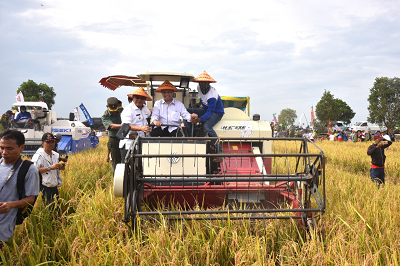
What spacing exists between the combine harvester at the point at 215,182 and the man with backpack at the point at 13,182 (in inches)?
30.4

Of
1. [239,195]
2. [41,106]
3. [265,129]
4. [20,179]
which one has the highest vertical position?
[41,106]

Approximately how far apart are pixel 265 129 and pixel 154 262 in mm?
3871

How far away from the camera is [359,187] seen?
6.02 meters

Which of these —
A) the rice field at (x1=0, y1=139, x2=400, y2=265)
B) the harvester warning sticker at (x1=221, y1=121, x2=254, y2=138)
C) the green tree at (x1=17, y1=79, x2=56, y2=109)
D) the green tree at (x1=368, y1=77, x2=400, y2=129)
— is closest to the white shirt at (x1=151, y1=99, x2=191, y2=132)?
the harvester warning sticker at (x1=221, y1=121, x2=254, y2=138)

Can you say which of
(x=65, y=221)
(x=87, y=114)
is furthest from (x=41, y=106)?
(x=65, y=221)

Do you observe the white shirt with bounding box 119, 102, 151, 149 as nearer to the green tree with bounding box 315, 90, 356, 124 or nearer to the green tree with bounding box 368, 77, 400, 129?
the green tree with bounding box 368, 77, 400, 129

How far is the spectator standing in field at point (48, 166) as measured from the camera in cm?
394

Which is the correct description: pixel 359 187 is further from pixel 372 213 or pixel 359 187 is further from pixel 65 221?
pixel 65 221

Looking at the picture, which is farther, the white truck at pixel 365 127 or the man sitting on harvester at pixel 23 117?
the white truck at pixel 365 127

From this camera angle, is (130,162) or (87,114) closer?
(130,162)

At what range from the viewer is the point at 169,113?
5672 mm

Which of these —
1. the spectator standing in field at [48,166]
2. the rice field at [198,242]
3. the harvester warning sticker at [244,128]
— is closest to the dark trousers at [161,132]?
the harvester warning sticker at [244,128]

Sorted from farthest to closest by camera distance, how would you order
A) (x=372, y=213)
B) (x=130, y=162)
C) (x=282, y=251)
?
1. (x=372, y=213)
2. (x=130, y=162)
3. (x=282, y=251)

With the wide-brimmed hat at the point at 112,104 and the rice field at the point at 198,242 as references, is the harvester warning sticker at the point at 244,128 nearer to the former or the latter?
the rice field at the point at 198,242
